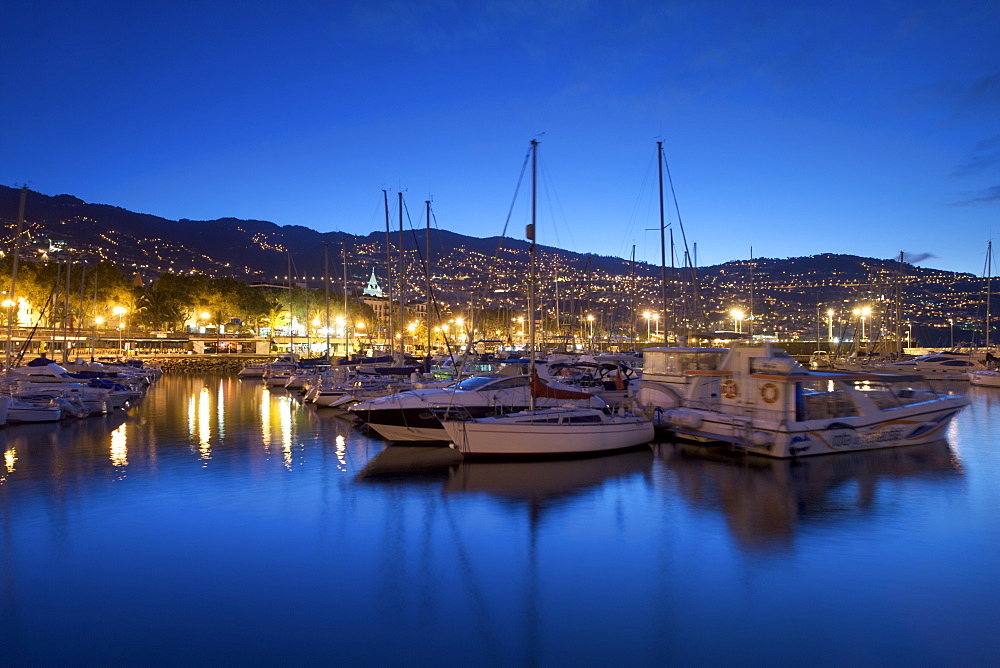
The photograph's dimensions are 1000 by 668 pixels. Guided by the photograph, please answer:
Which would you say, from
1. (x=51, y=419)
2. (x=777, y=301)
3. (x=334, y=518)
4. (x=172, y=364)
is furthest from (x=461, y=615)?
(x=777, y=301)

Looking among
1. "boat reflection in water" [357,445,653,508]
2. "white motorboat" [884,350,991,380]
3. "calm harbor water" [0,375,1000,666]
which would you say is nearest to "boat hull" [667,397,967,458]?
"calm harbor water" [0,375,1000,666]

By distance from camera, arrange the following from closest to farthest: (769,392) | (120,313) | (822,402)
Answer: (769,392) < (822,402) < (120,313)

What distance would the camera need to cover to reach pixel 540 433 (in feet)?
59.9

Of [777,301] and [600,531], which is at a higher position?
[777,301]

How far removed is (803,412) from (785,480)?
3828 millimetres

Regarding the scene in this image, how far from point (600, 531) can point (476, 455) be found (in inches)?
259

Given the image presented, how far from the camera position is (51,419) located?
2662 cm

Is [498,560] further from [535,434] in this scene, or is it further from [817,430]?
[817,430]

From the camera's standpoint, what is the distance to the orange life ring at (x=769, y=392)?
19.0 meters

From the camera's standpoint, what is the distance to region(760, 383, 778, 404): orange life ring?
19.0 meters

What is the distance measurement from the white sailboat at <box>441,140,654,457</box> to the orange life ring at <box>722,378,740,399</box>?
11.4 ft

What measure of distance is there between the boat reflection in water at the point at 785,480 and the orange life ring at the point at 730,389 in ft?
5.36

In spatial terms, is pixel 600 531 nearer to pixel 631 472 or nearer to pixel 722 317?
pixel 631 472

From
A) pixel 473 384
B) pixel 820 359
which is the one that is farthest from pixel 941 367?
pixel 473 384
